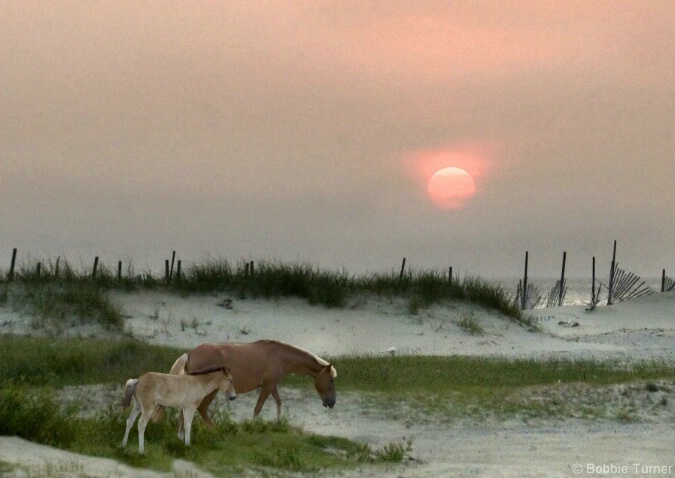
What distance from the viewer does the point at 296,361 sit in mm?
16375

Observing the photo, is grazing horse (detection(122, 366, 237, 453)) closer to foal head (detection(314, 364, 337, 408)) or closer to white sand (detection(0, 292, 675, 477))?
white sand (detection(0, 292, 675, 477))

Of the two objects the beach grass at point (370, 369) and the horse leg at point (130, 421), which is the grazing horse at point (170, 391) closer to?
the horse leg at point (130, 421)

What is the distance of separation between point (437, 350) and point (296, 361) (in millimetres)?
15063

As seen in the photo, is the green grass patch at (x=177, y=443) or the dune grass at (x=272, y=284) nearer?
the green grass patch at (x=177, y=443)

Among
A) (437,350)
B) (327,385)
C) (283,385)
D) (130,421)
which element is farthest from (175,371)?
(437,350)

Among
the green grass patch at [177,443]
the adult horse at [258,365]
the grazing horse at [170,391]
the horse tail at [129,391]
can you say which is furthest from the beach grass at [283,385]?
the adult horse at [258,365]

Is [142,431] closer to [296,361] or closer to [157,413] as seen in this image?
[157,413]

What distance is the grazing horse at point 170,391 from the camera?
449 inches

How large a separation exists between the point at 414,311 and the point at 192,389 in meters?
23.3

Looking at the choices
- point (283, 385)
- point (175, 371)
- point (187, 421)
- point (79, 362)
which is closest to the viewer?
point (187, 421)

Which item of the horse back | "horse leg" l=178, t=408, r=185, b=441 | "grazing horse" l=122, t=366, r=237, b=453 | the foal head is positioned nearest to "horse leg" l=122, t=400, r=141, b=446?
"grazing horse" l=122, t=366, r=237, b=453

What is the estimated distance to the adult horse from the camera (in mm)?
14586

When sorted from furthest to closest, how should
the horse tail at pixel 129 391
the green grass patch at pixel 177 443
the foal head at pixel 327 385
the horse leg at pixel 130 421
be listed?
the foal head at pixel 327 385 < the green grass patch at pixel 177 443 < the horse leg at pixel 130 421 < the horse tail at pixel 129 391

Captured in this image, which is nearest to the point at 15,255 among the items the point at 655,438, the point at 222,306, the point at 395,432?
the point at 222,306
